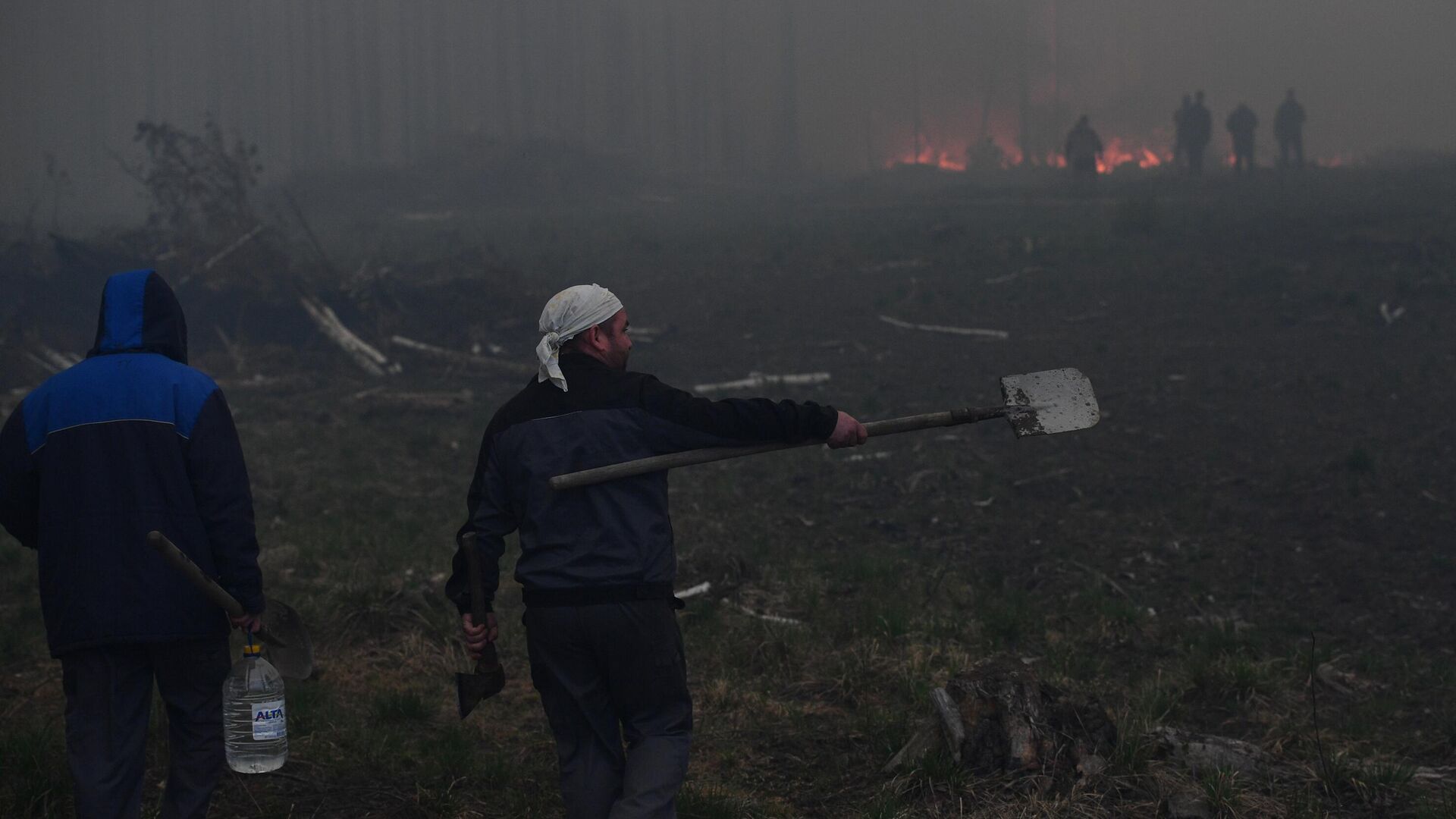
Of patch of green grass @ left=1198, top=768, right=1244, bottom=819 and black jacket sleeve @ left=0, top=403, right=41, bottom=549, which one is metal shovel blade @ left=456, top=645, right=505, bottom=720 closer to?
black jacket sleeve @ left=0, top=403, right=41, bottom=549

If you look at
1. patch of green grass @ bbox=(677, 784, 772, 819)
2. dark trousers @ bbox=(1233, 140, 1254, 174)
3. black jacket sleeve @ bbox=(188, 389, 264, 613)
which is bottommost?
patch of green grass @ bbox=(677, 784, 772, 819)

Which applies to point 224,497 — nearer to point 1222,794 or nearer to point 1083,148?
point 1222,794

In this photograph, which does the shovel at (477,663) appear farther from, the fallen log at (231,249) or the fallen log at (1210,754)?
the fallen log at (231,249)

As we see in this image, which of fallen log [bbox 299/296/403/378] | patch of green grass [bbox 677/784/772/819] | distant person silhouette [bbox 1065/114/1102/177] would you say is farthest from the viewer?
distant person silhouette [bbox 1065/114/1102/177]

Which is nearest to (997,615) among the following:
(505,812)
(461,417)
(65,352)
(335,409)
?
(505,812)

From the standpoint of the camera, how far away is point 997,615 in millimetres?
7891

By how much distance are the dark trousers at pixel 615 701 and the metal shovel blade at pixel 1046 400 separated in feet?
5.98

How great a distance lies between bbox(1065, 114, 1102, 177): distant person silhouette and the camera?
3353 cm

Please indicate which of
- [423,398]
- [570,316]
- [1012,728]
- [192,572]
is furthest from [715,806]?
[423,398]

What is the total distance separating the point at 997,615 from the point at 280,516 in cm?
686

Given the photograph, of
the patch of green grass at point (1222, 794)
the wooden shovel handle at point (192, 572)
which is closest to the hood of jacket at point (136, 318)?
the wooden shovel handle at point (192, 572)

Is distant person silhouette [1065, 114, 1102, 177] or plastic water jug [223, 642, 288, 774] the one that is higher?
distant person silhouette [1065, 114, 1102, 177]

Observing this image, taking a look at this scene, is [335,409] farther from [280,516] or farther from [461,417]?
[280,516]

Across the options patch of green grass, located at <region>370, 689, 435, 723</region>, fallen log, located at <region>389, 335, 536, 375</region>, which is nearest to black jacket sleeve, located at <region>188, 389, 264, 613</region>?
patch of green grass, located at <region>370, 689, 435, 723</region>
